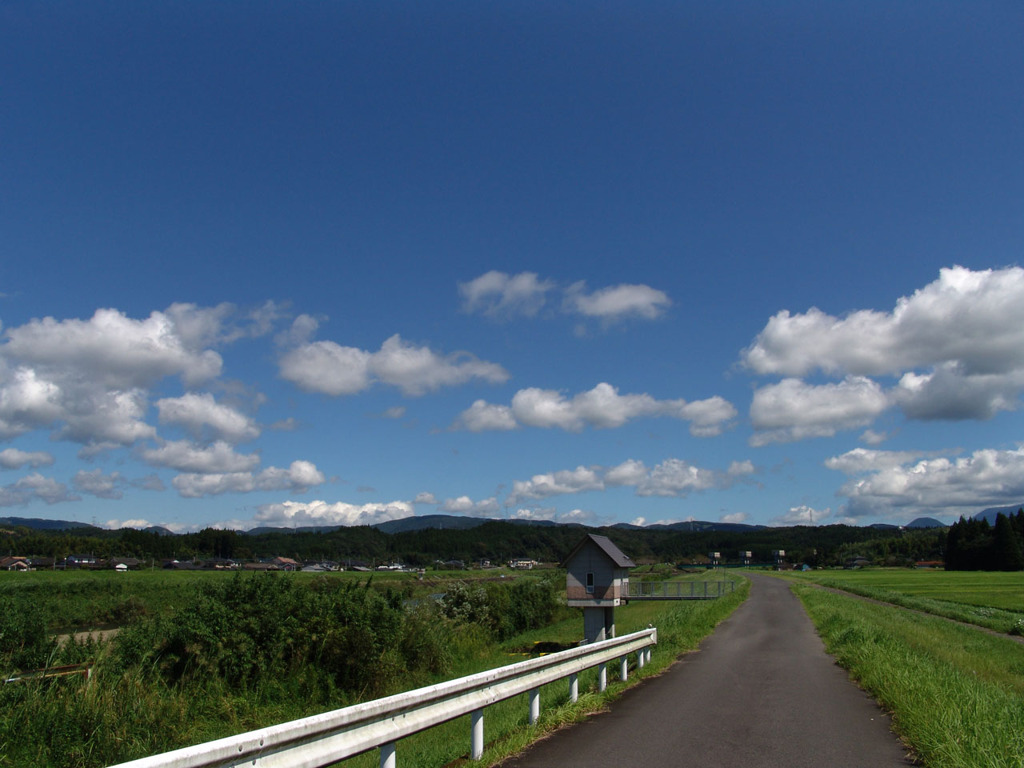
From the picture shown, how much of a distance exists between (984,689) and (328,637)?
525 inches

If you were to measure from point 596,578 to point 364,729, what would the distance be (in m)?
25.6

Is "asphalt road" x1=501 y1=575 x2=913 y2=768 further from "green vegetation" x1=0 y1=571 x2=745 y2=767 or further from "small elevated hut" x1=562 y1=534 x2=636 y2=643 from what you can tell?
"small elevated hut" x1=562 y1=534 x2=636 y2=643

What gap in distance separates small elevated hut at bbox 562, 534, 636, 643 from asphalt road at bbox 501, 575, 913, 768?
14784 mm

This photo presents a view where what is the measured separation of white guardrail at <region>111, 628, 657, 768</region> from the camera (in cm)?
432

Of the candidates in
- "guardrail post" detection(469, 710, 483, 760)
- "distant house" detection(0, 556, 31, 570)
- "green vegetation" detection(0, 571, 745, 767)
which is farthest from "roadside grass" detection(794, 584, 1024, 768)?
"distant house" detection(0, 556, 31, 570)

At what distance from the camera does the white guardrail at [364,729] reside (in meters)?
4.32

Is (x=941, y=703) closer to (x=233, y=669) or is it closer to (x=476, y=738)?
(x=476, y=738)

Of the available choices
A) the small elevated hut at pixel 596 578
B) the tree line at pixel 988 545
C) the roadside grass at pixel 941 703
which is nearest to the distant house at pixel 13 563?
the small elevated hut at pixel 596 578

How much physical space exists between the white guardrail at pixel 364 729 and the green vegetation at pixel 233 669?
55 centimetres

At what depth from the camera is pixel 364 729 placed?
5.74 meters

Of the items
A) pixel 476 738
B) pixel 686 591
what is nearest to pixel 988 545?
pixel 686 591

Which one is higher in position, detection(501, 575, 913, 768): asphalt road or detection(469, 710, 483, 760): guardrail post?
detection(469, 710, 483, 760): guardrail post

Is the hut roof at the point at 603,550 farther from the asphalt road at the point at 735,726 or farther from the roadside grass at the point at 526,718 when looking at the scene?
the asphalt road at the point at 735,726

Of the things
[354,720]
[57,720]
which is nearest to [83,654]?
[57,720]
